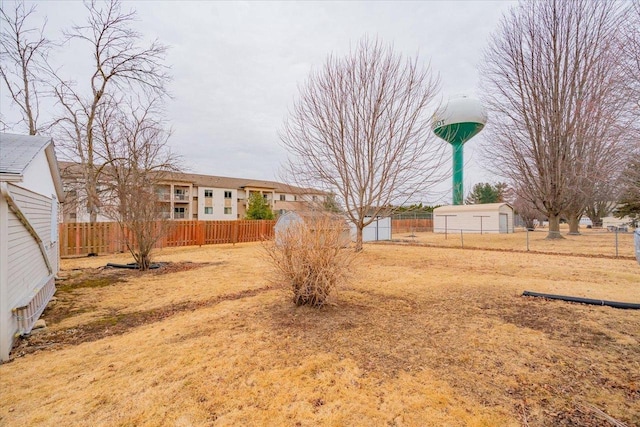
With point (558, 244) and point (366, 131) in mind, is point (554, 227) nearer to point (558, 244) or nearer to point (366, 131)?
point (558, 244)

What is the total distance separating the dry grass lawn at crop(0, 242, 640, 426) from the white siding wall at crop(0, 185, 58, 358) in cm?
51

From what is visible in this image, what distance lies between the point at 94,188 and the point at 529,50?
85.3ft

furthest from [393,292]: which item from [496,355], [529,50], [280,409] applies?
[529,50]

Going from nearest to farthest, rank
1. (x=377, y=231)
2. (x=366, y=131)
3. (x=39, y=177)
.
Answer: (x=39, y=177), (x=366, y=131), (x=377, y=231)

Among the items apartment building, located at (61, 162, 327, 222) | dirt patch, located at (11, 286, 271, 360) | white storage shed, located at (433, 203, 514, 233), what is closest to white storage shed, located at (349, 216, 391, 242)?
white storage shed, located at (433, 203, 514, 233)

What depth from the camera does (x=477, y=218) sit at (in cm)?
2584

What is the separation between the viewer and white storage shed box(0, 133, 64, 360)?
343 cm

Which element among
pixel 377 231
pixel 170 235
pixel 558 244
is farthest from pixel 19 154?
pixel 558 244

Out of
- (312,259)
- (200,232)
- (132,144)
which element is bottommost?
(200,232)

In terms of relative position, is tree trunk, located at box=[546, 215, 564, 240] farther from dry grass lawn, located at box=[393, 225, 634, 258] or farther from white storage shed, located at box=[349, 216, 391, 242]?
white storage shed, located at box=[349, 216, 391, 242]

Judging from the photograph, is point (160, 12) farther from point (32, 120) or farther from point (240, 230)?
point (240, 230)

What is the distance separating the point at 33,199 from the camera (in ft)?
16.3

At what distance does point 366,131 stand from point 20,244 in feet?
28.6

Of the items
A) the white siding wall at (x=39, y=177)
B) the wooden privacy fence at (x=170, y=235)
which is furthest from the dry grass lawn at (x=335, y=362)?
the wooden privacy fence at (x=170, y=235)
